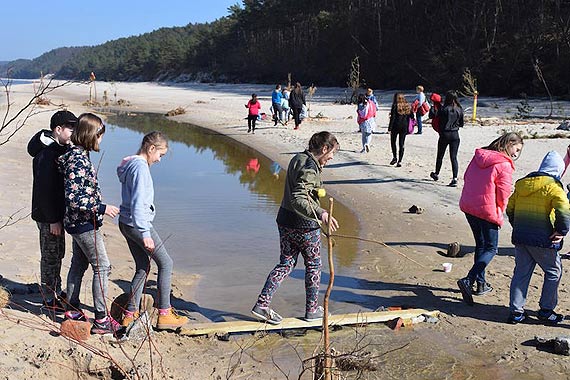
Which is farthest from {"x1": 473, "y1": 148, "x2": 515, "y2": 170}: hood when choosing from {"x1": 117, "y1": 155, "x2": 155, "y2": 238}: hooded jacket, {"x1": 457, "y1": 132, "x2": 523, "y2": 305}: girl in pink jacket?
{"x1": 117, "y1": 155, "x2": 155, "y2": 238}: hooded jacket

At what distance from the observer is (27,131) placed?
22219 millimetres

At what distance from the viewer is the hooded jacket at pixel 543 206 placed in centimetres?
510

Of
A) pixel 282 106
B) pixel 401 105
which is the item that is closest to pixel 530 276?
pixel 401 105

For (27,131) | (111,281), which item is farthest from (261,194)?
(27,131)

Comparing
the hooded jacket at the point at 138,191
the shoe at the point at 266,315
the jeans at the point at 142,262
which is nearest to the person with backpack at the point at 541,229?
the shoe at the point at 266,315

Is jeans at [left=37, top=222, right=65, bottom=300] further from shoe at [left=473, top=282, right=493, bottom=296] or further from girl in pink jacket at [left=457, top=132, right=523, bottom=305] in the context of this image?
shoe at [left=473, top=282, right=493, bottom=296]

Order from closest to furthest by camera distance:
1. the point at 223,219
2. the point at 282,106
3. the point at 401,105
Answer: the point at 223,219
the point at 401,105
the point at 282,106

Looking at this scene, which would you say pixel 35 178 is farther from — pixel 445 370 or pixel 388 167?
pixel 388 167

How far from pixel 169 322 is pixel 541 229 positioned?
10.9 ft

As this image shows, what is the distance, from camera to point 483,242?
19.8ft

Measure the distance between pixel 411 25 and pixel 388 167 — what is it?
41.3m

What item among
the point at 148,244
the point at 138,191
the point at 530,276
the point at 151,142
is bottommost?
the point at 530,276

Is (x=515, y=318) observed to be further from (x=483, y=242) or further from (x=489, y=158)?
(x=489, y=158)

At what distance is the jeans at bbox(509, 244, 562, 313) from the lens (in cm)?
533
